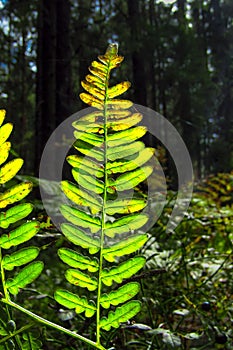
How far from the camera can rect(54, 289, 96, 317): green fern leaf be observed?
1.21ft

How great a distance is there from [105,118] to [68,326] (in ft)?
2.58

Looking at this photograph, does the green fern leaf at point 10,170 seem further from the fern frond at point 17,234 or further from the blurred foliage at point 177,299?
the blurred foliage at point 177,299

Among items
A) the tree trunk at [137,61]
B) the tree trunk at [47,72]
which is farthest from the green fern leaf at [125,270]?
the tree trunk at [137,61]

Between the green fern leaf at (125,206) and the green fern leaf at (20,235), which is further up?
the green fern leaf at (125,206)

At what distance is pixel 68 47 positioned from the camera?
5.14 m

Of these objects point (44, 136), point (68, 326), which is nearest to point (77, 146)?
point (68, 326)

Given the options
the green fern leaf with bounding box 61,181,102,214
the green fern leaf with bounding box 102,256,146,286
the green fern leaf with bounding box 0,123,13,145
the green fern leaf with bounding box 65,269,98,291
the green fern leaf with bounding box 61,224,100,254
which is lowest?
the green fern leaf with bounding box 65,269,98,291

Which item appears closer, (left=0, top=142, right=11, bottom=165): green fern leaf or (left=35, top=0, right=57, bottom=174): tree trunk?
(left=0, top=142, right=11, bottom=165): green fern leaf

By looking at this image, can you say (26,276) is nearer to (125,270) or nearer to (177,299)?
(125,270)

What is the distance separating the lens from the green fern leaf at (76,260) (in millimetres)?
372

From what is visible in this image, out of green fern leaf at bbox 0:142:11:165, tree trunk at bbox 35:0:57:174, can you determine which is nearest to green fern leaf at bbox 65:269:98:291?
green fern leaf at bbox 0:142:11:165

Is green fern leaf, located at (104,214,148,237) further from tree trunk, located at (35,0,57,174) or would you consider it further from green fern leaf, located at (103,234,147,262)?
tree trunk, located at (35,0,57,174)

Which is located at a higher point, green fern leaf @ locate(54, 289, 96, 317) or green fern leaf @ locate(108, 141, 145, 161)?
green fern leaf @ locate(108, 141, 145, 161)

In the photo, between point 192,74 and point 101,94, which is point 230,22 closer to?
point 192,74
